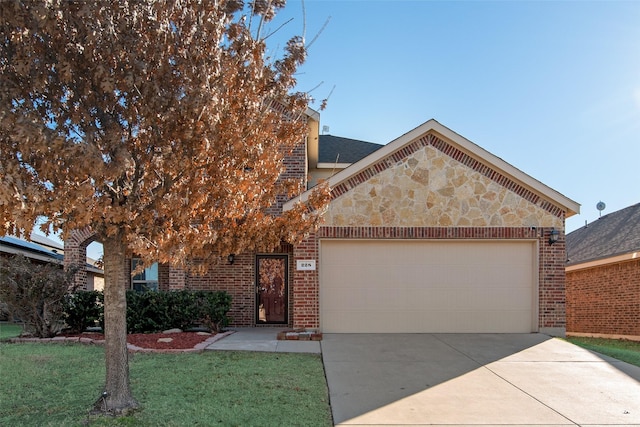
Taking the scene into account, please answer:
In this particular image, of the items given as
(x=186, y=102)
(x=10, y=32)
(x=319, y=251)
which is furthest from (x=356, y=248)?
(x=10, y=32)

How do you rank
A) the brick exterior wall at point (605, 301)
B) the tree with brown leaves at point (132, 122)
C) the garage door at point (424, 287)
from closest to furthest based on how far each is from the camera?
the tree with brown leaves at point (132, 122), the garage door at point (424, 287), the brick exterior wall at point (605, 301)

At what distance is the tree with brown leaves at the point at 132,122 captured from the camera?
4.27m

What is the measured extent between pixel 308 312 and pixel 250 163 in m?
6.50

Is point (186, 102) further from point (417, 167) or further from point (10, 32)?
point (417, 167)

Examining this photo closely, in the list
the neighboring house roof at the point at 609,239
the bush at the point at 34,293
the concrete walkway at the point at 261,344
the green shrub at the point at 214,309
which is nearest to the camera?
the concrete walkway at the point at 261,344

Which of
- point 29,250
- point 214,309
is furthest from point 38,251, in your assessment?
point 214,309

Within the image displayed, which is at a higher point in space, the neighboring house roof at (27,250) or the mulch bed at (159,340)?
the neighboring house roof at (27,250)

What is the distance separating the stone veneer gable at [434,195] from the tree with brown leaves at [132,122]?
582 cm

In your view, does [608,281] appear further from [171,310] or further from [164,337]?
[164,337]

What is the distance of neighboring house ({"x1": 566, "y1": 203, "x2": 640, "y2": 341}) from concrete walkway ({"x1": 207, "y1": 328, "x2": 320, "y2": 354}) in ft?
30.1

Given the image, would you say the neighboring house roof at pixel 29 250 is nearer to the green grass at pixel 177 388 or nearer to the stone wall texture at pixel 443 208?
the green grass at pixel 177 388

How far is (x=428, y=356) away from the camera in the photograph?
29.3ft

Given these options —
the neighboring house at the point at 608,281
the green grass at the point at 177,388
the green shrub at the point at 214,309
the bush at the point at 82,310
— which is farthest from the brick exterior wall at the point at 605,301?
the bush at the point at 82,310

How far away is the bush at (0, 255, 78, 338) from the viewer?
10.5 metres
